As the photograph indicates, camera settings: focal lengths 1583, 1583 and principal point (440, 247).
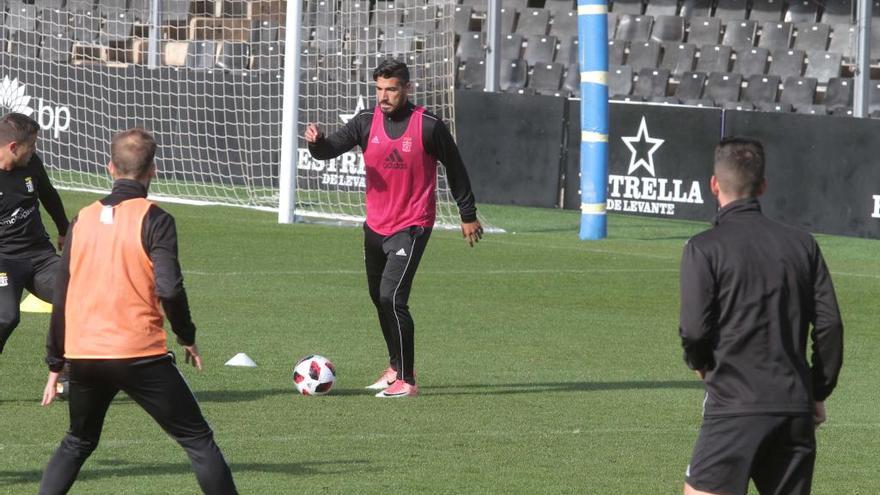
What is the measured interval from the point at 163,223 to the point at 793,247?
93.8 inches

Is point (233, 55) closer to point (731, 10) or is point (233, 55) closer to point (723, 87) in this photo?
point (723, 87)

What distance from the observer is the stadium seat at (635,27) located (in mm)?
27248

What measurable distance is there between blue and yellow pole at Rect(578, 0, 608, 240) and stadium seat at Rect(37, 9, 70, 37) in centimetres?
954

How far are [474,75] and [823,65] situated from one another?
570 centimetres

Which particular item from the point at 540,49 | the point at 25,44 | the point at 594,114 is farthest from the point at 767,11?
the point at 25,44

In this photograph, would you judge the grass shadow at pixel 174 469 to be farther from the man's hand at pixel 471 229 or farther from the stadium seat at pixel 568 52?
the stadium seat at pixel 568 52

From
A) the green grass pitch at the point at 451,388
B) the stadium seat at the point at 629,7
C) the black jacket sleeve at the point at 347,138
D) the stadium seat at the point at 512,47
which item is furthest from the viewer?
the stadium seat at the point at 629,7

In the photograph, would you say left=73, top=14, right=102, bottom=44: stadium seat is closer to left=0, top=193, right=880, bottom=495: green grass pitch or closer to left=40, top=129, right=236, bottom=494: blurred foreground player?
left=0, top=193, right=880, bottom=495: green grass pitch

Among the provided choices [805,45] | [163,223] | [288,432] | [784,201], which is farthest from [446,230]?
[163,223]

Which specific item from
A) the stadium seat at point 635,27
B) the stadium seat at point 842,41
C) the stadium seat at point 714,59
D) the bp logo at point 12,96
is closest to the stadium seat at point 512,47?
the stadium seat at point 635,27

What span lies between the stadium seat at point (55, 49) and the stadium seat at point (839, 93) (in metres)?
11.9

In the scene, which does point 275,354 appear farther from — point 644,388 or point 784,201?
point 784,201

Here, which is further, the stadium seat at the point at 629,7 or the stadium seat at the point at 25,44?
the stadium seat at the point at 629,7

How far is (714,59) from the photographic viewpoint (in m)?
25.8
